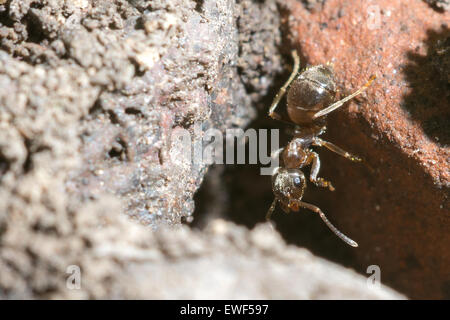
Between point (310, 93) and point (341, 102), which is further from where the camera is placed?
point (310, 93)

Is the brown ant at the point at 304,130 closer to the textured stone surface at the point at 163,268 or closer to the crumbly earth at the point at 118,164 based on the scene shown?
the crumbly earth at the point at 118,164

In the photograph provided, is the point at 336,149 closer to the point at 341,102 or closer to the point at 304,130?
the point at 341,102

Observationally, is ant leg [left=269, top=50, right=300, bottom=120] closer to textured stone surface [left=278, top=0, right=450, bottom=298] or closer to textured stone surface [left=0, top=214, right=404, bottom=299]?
textured stone surface [left=278, top=0, right=450, bottom=298]

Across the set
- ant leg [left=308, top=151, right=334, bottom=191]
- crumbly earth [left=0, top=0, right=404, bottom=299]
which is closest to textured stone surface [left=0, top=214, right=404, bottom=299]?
crumbly earth [left=0, top=0, right=404, bottom=299]

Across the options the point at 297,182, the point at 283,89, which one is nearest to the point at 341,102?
the point at 283,89

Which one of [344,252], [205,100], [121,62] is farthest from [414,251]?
[121,62]
